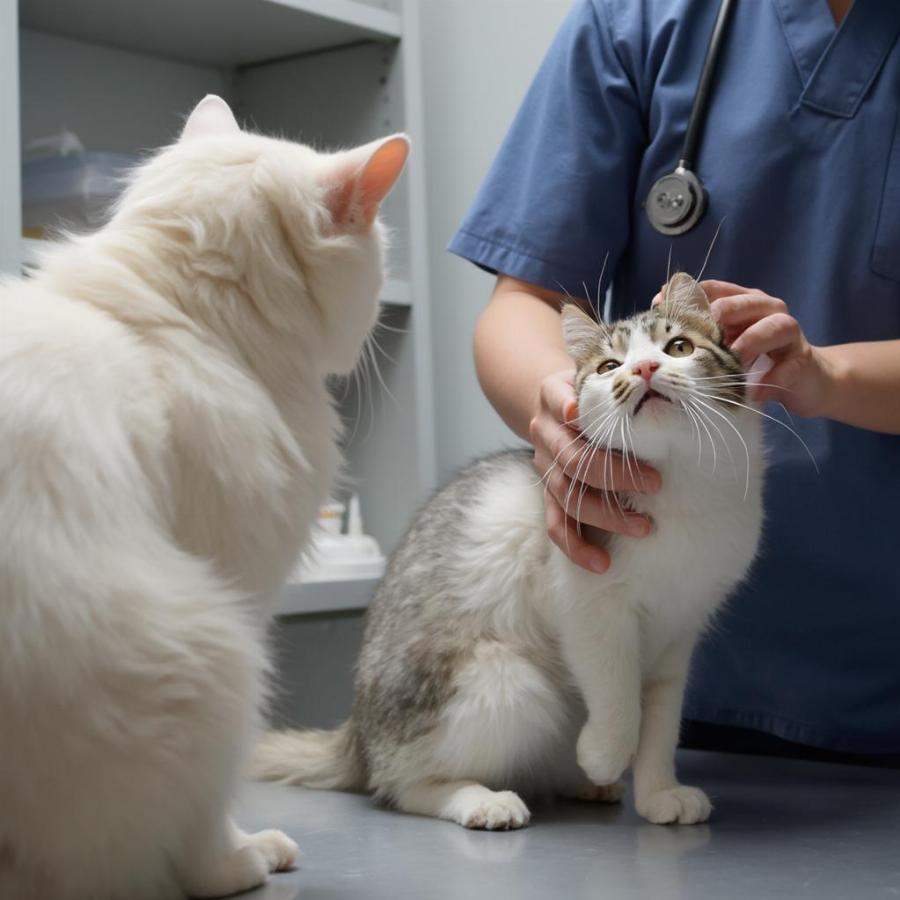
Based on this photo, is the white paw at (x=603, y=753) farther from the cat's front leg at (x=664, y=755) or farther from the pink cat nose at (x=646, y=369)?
the pink cat nose at (x=646, y=369)

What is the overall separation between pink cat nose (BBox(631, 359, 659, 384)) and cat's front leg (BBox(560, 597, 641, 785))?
21cm

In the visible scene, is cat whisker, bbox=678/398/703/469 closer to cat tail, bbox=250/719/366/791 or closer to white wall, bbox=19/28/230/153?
cat tail, bbox=250/719/366/791

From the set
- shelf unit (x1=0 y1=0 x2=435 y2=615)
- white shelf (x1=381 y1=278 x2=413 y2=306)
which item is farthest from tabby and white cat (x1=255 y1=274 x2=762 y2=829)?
white shelf (x1=381 y1=278 x2=413 y2=306)

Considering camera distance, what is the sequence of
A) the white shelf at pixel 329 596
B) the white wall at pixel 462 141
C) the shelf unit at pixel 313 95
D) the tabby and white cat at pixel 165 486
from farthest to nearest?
the white wall at pixel 462 141 < the shelf unit at pixel 313 95 < the white shelf at pixel 329 596 < the tabby and white cat at pixel 165 486

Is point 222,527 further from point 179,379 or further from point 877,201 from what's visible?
point 877,201

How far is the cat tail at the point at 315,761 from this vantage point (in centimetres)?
128

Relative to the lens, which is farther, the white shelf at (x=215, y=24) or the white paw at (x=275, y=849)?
the white shelf at (x=215, y=24)

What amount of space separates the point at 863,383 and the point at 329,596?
1.09 meters

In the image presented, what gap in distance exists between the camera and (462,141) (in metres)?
2.40

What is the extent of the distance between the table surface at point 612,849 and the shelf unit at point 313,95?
2.85 ft

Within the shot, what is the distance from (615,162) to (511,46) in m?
1.08

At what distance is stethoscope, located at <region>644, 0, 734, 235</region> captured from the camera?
1.27 meters

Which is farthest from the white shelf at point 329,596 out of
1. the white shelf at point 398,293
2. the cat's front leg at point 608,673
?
the cat's front leg at point 608,673

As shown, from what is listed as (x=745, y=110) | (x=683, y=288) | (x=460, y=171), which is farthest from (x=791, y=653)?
(x=460, y=171)
